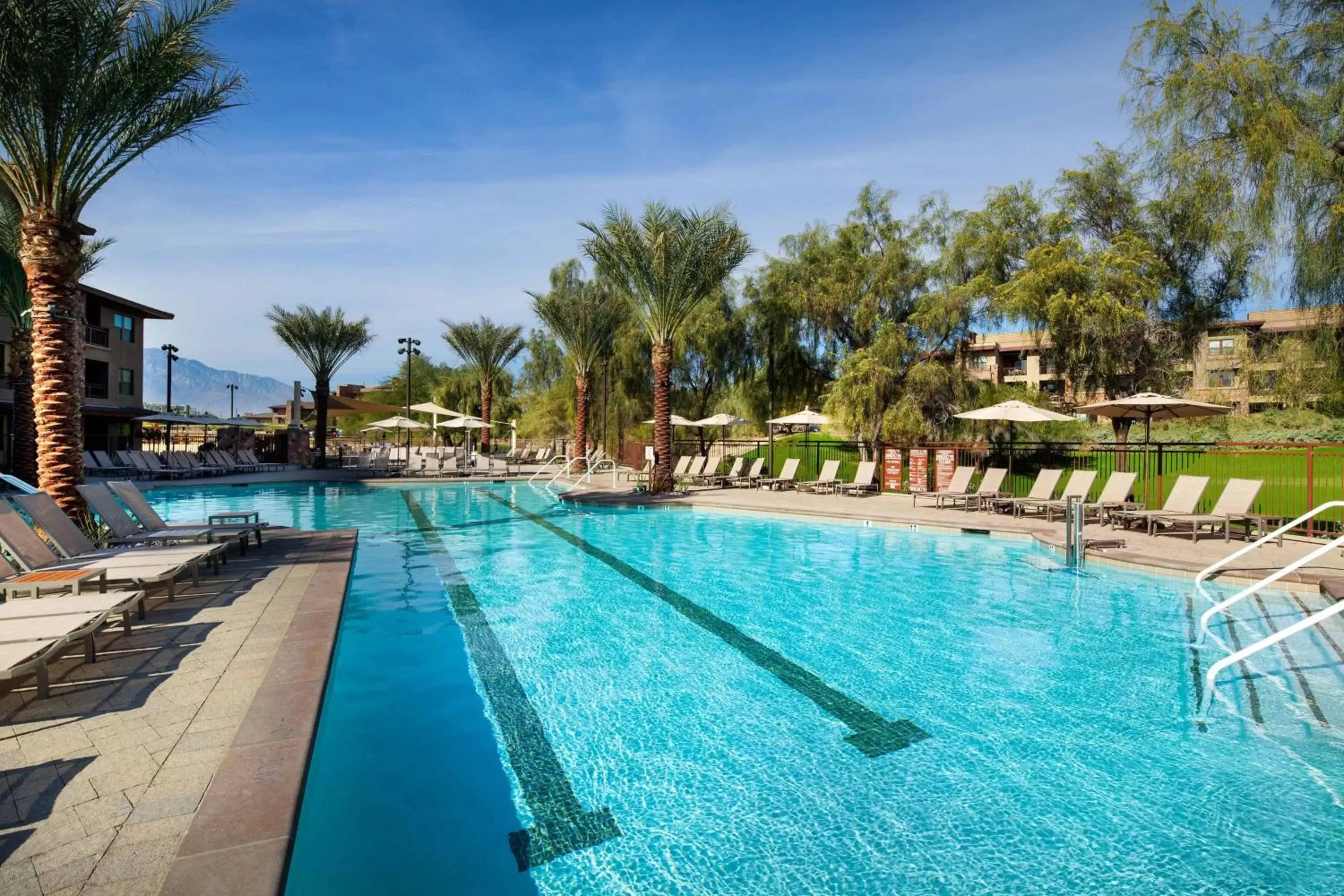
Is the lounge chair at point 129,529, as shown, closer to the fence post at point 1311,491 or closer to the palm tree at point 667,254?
the palm tree at point 667,254

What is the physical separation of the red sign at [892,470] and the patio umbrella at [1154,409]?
5.39 m

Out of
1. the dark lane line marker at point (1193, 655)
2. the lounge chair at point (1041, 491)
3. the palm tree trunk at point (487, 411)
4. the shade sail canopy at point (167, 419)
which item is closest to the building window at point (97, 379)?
the shade sail canopy at point (167, 419)

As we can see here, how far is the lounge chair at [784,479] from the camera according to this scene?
2083cm

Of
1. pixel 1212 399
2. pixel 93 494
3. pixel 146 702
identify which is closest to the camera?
pixel 146 702

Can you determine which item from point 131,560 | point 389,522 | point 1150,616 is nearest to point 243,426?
point 389,522

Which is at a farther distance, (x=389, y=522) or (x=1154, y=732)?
(x=389, y=522)

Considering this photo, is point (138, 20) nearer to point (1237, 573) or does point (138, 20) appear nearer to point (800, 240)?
point (1237, 573)

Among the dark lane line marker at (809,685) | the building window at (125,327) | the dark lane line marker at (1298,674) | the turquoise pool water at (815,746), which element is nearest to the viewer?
the turquoise pool water at (815,746)

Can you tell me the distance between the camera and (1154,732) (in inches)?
177

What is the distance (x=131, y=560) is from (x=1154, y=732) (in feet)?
26.6

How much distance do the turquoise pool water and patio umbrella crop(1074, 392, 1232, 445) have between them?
5.33 meters

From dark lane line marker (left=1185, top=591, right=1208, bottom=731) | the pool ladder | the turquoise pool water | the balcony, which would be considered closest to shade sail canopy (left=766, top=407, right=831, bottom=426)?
the turquoise pool water

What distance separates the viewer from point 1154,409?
13.4 meters

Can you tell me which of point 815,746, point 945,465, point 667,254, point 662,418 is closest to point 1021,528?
point 945,465
